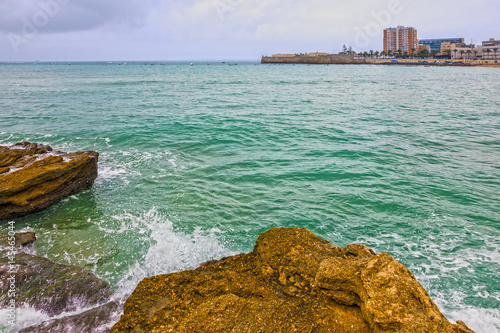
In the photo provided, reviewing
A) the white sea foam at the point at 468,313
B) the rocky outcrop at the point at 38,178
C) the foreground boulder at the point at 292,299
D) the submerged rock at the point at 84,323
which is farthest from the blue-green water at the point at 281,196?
the foreground boulder at the point at 292,299

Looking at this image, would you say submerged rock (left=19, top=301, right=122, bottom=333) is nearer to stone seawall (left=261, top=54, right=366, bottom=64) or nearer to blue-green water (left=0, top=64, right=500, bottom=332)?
blue-green water (left=0, top=64, right=500, bottom=332)

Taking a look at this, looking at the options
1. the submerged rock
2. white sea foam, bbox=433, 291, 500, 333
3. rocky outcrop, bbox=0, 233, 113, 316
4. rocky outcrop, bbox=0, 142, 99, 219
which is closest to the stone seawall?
rocky outcrop, bbox=0, 142, 99, 219

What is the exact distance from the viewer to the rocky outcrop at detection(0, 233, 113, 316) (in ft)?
17.4

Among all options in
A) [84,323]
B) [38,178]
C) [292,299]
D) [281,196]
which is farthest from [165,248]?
[38,178]

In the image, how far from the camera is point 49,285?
5621mm

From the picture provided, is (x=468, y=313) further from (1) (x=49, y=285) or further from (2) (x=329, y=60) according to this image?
(2) (x=329, y=60)

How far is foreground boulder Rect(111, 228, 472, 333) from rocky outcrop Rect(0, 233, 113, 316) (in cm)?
176

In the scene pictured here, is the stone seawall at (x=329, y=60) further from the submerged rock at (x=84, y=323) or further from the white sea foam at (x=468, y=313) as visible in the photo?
the submerged rock at (x=84, y=323)

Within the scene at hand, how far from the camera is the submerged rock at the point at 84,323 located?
4.53m

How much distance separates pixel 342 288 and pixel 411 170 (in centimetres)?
1047

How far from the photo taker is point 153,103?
109 ft

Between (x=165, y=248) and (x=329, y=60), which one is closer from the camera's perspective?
(x=165, y=248)

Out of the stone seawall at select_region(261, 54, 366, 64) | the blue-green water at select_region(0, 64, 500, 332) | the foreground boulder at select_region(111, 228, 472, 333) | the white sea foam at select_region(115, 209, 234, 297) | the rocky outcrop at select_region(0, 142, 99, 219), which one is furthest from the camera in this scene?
the stone seawall at select_region(261, 54, 366, 64)

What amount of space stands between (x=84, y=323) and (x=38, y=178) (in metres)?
6.41
